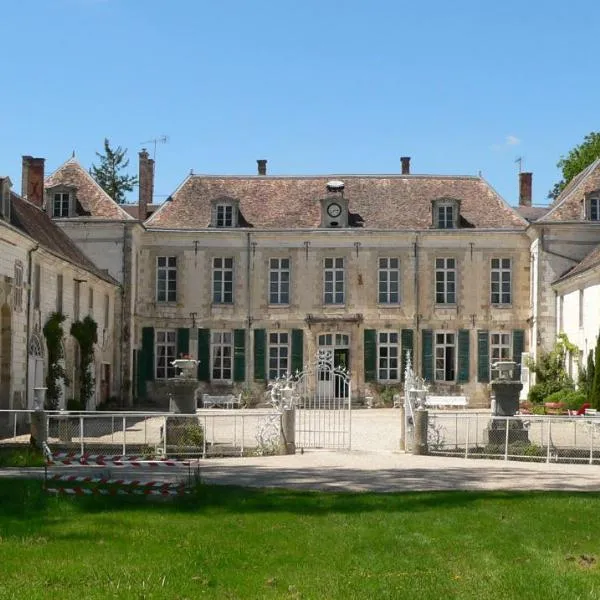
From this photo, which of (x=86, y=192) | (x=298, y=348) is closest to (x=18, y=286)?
(x=86, y=192)

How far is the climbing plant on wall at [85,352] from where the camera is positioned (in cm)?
2862

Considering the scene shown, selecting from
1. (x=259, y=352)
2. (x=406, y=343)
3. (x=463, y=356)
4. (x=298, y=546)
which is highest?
(x=406, y=343)

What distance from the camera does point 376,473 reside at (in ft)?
47.1

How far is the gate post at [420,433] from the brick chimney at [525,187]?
23.9 m

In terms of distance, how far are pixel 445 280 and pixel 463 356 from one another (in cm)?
260

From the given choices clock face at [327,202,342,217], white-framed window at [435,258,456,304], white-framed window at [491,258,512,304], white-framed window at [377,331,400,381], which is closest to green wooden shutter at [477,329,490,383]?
white-framed window at [491,258,512,304]

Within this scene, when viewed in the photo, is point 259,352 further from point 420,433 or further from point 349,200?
point 420,433

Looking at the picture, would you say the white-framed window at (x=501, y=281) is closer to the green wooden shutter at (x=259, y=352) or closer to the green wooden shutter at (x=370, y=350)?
the green wooden shutter at (x=370, y=350)

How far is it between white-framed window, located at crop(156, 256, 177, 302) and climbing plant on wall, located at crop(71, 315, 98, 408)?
546 centimetres

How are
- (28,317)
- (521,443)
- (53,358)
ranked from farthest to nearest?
(53,358), (28,317), (521,443)

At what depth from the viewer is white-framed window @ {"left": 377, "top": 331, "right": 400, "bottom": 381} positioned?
Answer: 34.5m

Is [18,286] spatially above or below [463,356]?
above

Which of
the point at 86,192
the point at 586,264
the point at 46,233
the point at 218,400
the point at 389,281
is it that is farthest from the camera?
the point at 389,281

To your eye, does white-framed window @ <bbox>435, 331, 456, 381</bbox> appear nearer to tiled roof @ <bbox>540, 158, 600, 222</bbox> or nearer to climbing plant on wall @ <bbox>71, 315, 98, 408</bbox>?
tiled roof @ <bbox>540, 158, 600, 222</bbox>
